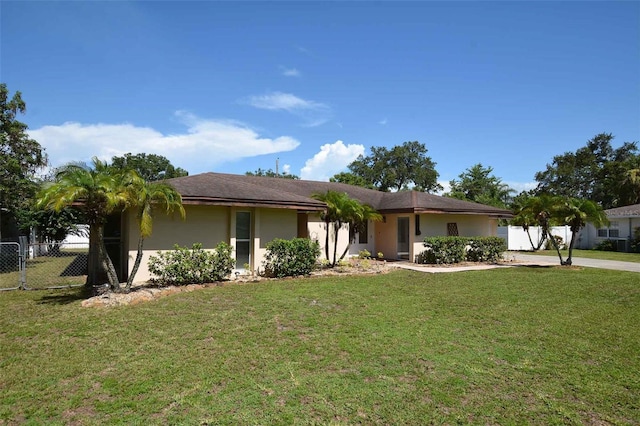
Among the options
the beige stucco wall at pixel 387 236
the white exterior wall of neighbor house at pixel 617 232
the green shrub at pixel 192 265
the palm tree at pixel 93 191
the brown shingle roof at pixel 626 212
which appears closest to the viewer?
the palm tree at pixel 93 191

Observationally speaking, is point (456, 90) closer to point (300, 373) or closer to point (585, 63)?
point (585, 63)

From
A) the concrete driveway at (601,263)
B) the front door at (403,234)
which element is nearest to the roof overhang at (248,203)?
the front door at (403,234)

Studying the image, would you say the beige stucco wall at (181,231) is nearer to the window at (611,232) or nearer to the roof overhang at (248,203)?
the roof overhang at (248,203)

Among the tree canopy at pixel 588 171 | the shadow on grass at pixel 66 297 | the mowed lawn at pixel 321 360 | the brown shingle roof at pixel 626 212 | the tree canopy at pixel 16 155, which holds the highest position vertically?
the tree canopy at pixel 588 171

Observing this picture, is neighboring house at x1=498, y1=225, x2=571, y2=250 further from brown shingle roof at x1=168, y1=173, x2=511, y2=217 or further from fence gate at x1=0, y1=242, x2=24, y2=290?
fence gate at x1=0, y1=242, x2=24, y2=290

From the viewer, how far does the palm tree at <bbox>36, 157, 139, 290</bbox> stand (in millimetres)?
7750

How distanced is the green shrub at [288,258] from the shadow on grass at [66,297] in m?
5.28

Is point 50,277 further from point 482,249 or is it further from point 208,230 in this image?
point 482,249

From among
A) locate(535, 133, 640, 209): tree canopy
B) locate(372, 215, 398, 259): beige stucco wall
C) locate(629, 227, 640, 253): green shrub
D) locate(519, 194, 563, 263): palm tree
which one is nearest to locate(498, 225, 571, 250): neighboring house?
locate(629, 227, 640, 253): green shrub

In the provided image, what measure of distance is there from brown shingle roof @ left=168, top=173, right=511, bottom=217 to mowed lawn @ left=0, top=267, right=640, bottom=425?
360cm

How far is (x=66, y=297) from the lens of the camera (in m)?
9.31

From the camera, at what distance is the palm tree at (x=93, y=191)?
7750 millimetres

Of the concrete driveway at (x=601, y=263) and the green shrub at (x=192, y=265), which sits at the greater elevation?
the green shrub at (x=192, y=265)

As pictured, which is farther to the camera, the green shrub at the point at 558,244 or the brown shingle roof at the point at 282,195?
the green shrub at the point at 558,244
